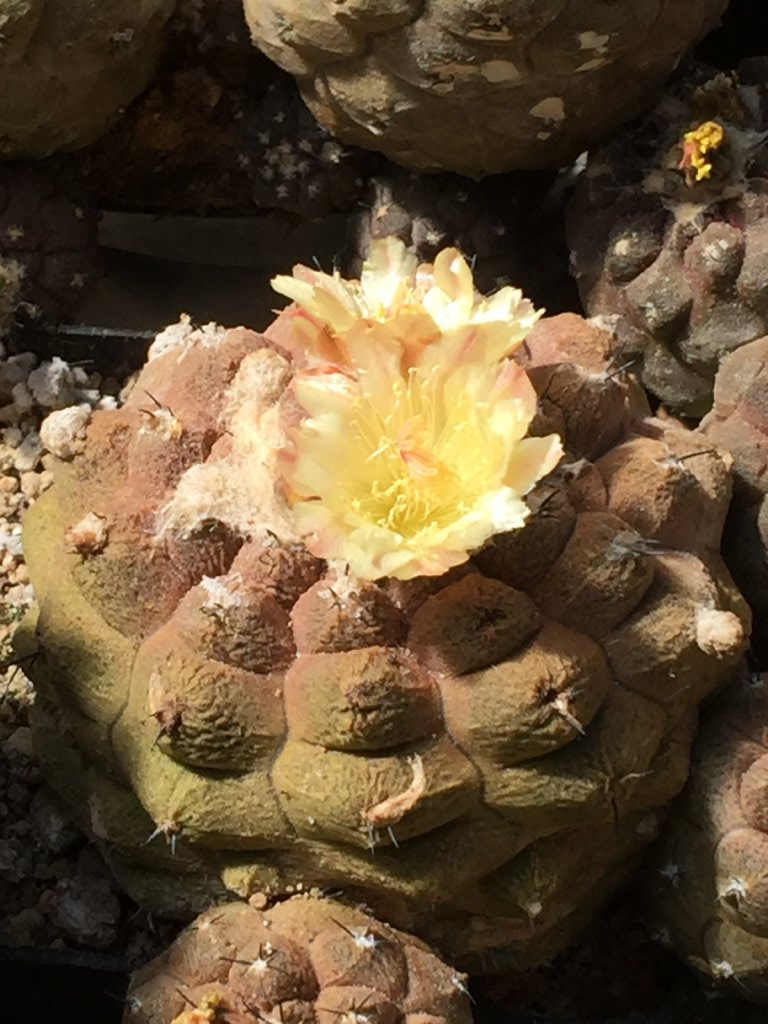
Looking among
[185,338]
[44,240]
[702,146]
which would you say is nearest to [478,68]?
[702,146]

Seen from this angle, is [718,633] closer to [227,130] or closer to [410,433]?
[410,433]

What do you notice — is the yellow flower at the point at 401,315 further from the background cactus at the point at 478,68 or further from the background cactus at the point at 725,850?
the background cactus at the point at 725,850

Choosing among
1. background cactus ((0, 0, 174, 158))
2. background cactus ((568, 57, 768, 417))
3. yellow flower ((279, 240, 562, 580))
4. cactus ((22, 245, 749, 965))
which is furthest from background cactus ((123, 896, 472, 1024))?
background cactus ((0, 0, 174, 158))

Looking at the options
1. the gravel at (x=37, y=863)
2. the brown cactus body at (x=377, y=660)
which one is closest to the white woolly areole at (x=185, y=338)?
the brown cactus body at (x=377, y=660)

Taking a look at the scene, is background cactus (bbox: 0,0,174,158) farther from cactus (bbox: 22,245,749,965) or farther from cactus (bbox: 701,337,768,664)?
cactus (bbox: 701,337,768,664)

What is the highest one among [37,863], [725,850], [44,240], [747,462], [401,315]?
[401,315]

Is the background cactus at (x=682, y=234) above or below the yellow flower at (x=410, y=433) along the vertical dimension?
below

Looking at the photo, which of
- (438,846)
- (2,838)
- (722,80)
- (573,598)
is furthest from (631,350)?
(2,838)

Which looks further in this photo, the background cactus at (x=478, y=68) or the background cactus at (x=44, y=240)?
the background cactus at (x=44, y=240)
